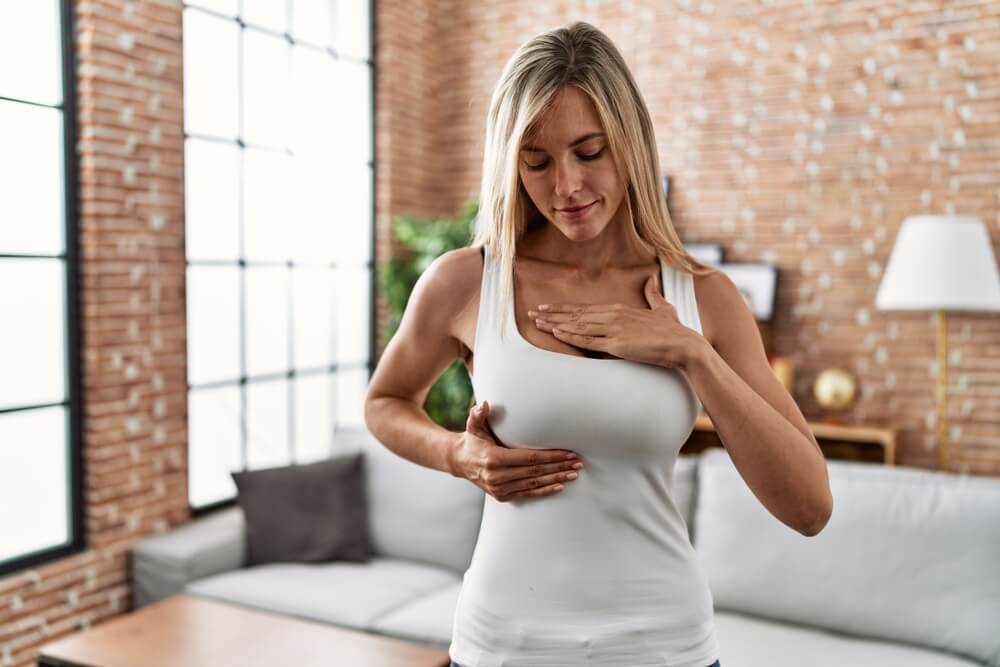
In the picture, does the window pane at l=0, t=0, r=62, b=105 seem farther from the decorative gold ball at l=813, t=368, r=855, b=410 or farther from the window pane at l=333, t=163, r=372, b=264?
the decorative gold ball at l=813, t=368, r=855, b=410

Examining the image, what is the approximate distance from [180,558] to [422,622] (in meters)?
0.90

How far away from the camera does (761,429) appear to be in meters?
1.04

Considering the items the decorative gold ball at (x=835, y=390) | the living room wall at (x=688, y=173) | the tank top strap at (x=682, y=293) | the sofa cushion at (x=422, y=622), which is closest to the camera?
the tank top strap at (x=682, y=293)

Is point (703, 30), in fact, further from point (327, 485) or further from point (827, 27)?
point (327, 485)

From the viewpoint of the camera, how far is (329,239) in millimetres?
4344

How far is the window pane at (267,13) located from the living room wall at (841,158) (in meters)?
1.56

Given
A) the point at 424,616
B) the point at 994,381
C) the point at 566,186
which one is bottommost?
the point at 424,616

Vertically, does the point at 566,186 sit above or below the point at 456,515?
above

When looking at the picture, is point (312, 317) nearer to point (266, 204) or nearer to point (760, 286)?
point (266, 204)

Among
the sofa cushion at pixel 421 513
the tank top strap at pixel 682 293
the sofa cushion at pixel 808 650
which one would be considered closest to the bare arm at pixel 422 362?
the tank top strap at pixel 682 293

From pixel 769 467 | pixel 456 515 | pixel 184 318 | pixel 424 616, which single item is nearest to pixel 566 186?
pixel 769 467

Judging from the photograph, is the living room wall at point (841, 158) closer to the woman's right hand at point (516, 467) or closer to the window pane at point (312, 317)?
the window pane at point (312, 317)

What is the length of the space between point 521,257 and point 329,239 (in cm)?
325

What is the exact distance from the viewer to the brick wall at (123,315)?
9.48 feet
